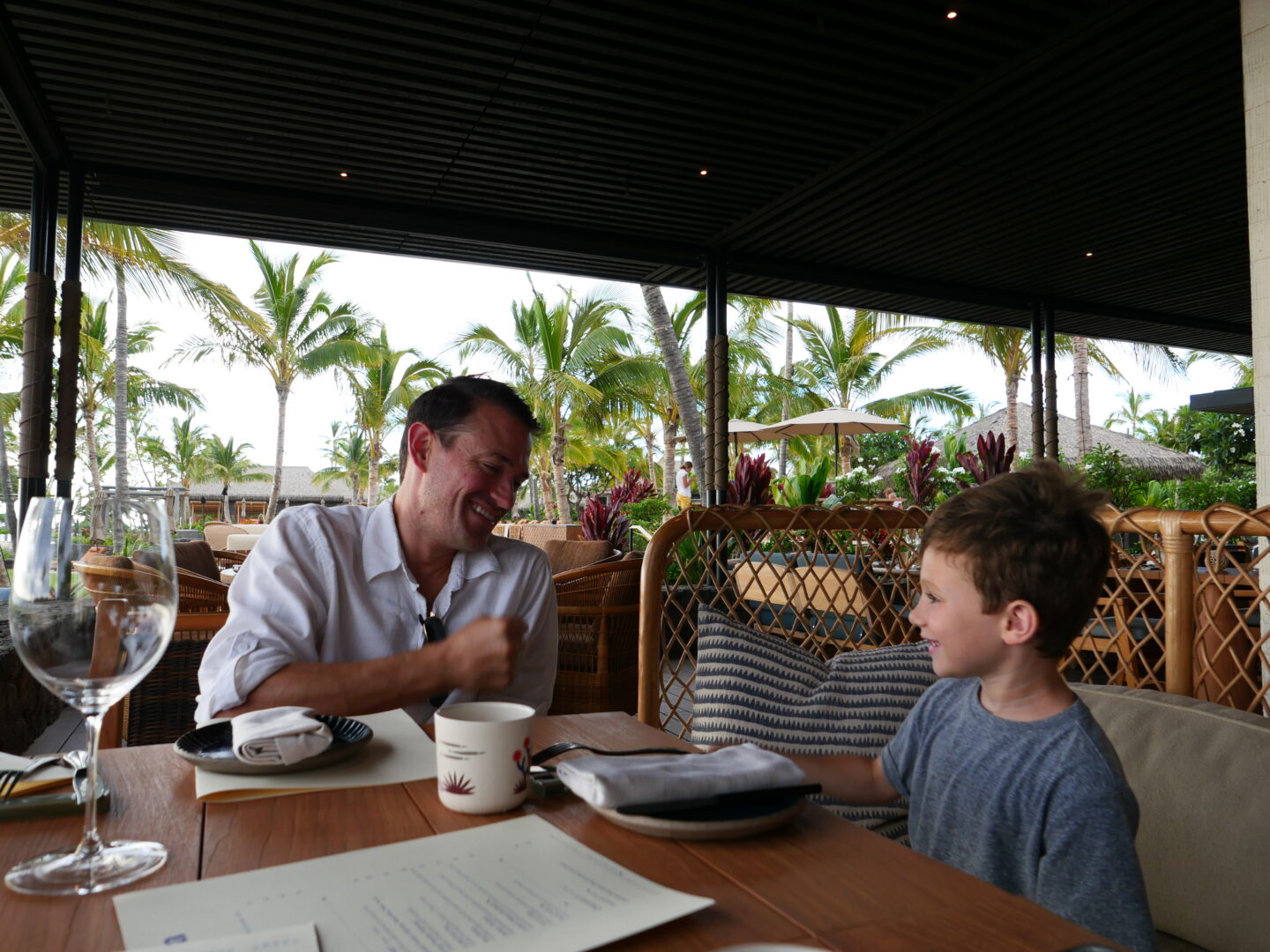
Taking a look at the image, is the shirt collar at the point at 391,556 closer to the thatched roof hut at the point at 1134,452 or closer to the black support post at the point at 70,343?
the black support post at the point at 70,343

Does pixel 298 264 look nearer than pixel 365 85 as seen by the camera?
No

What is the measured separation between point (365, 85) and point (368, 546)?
12.6 feet

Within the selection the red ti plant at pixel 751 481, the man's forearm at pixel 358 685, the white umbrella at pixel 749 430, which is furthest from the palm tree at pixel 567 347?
the man's forearm at pixel 358 685

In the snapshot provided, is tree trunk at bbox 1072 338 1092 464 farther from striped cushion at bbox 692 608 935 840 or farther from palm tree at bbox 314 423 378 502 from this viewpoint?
palm tree at bbox 314 423 378 502

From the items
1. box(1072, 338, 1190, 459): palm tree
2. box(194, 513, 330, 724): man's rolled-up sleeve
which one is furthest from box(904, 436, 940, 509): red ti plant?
box(1072, 338, 1190, 459): palm tree

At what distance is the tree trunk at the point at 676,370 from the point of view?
9.72 m

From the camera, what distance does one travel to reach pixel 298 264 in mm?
19047

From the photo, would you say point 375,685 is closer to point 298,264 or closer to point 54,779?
point 54,779

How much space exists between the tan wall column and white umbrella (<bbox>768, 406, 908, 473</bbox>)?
836 cm

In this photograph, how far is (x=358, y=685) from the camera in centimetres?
135

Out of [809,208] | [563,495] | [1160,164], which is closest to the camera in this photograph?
[1160,164]

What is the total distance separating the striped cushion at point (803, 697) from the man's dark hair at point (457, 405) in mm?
605

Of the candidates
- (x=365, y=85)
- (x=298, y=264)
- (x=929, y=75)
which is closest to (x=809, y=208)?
(x=929, y=75)

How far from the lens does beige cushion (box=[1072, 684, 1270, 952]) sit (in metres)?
1.25
